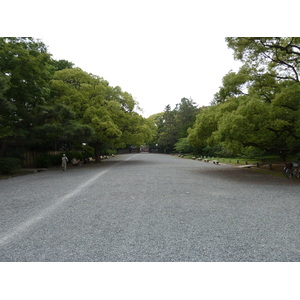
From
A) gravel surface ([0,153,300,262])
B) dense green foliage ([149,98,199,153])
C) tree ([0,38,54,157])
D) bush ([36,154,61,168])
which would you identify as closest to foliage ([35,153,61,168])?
bush ([36,154,61,168])

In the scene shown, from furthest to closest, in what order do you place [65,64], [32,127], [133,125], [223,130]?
[65,64] → [133,125] → [32,127] → [223,130]

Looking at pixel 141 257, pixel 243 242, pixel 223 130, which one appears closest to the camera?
pixel 141 257

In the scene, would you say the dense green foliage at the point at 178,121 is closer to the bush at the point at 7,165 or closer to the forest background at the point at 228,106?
the forest background at the point at 228,106

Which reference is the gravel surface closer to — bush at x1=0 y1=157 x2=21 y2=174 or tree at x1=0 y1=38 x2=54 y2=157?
bush at x1=0 y1=157 x2=21 y2=174

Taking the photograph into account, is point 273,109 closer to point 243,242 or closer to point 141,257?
point 243,242

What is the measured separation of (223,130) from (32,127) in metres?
12.3

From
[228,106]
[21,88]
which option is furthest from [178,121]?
[21,88]

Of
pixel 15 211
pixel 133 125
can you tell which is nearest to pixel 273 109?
pixel 15 211

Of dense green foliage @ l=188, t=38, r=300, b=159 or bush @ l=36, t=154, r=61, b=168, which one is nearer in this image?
dense green foliage @ l=188, t=38, r=300, b=159

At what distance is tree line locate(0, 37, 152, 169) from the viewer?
1302cm

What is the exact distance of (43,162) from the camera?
1767 cm

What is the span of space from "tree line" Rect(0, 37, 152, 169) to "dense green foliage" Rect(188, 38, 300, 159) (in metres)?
9.66

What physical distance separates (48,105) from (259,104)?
15.7 m

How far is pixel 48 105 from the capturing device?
1762 centimetres
